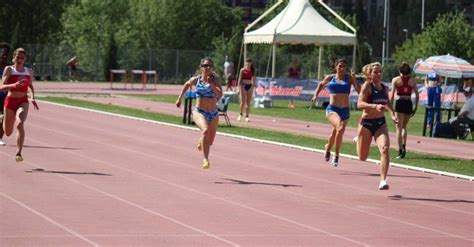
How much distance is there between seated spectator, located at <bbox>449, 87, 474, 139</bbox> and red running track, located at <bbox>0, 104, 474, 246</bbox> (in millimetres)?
7216

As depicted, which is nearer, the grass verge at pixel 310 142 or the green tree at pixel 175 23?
the grass verge at pixel 310 142

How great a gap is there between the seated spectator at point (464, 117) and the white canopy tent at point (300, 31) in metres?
14.5

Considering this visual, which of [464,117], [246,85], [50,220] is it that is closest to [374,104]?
[50,220]

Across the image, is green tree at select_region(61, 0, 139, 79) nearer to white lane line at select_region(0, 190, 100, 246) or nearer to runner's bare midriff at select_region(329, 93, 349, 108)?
runner's bare midriff at select_region(329, 93, 349, 108)

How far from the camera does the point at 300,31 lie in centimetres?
4519

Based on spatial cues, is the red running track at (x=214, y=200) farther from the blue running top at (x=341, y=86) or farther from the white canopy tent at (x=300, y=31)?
the white canopy tent at (x=300, y=31)

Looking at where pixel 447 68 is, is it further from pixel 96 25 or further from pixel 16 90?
pixel 96 25

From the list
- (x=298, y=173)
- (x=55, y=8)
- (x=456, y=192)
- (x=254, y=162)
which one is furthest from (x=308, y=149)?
(x=55, y=8)

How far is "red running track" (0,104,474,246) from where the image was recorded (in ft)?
39.2

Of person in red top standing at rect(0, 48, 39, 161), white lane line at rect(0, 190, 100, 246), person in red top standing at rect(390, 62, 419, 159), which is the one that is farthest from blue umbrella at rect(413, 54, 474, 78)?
white lane line at rect(0, 190, 100, 246)

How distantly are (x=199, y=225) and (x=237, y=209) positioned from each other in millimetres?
1599

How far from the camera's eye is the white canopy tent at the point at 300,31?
44875 mm

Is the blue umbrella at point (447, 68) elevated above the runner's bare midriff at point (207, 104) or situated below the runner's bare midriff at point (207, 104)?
above

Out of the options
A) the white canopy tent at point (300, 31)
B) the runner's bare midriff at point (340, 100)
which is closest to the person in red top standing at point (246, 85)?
the white canopy tent at point (300, 31)
